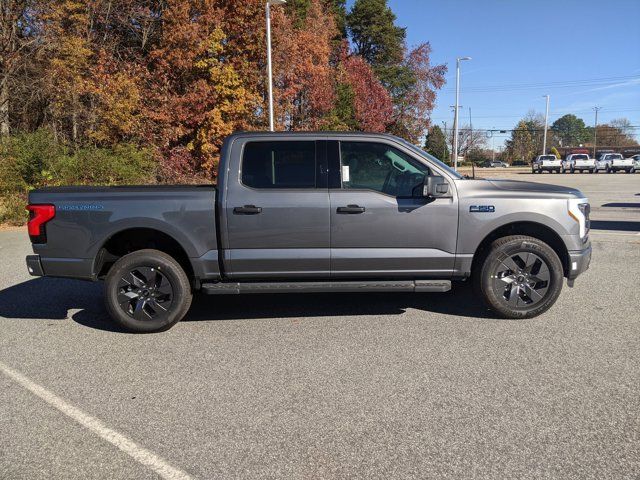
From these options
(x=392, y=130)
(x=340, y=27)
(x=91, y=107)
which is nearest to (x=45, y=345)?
(x=91, y=107)

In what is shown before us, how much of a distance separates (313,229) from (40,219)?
8.56 ft

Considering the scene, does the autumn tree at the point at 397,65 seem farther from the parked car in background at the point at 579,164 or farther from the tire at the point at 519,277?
the tire at the point at 519,277

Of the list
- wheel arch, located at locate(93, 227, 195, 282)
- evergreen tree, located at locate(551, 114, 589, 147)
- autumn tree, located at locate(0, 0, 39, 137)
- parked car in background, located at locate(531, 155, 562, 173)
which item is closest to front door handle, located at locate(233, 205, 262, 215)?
wheel arch, located at locate(93, 227, 195, 282)

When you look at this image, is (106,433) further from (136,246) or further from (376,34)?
(376,34)

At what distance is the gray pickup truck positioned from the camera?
15.5 feet

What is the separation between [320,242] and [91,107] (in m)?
16.6

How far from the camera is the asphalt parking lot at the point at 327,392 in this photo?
2748 mm

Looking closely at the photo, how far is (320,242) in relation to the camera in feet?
15.8

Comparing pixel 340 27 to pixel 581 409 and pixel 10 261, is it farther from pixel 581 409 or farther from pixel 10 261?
pixel 581 409

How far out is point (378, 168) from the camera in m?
4.95

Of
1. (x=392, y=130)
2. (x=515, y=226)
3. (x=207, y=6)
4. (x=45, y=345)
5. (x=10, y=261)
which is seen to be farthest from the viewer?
(x=392, y=130)

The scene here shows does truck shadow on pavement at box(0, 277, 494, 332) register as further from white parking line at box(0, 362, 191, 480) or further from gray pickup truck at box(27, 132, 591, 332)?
white parking line at box(0, 362, 191, 480)

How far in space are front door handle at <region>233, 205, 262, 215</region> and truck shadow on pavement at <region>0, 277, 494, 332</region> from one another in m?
1.22

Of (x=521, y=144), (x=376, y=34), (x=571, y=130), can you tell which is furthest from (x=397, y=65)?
→ (x=571, y=130)
